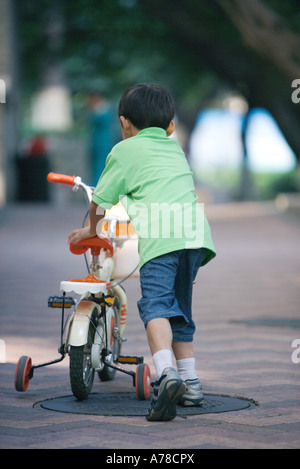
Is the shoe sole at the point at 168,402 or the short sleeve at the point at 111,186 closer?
the shoe sole at the point at 168,402

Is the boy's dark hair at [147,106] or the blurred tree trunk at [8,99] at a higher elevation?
the blurred tree trunk at [8,99]

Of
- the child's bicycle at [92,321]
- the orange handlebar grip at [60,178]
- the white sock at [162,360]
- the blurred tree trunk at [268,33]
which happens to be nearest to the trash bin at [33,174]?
the blurred tree trunk at [268,33]

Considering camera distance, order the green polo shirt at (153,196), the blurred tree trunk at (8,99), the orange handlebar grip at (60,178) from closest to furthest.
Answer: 1. the green polo shirt at (153,196)
2. the orange handlebar grip at (60,178)
3. the blurred tree trunk at (8,99)

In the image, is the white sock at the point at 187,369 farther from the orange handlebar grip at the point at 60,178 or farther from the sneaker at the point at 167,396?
the orange handlebar grip at the point at 60,178

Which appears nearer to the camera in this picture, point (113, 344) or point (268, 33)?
point (113, 344)

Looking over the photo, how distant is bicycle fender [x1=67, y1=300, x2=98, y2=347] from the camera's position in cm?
450

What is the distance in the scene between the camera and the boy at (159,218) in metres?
4.36

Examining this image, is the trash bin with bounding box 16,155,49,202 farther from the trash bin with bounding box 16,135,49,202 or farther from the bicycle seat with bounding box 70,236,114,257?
the bicycle seat with bounding box 70,236,114,257

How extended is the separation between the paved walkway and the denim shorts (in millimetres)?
467

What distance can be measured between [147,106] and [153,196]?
43cm

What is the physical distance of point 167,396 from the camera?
407cm

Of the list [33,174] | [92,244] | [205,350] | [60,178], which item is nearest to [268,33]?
[33,174]

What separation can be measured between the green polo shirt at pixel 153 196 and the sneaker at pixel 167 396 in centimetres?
55

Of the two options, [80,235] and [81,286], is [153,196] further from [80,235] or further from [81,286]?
[81,286]
